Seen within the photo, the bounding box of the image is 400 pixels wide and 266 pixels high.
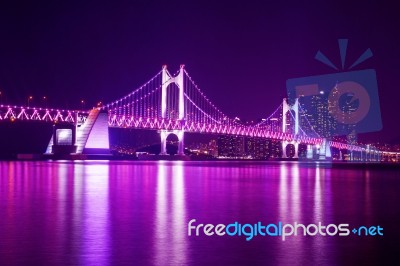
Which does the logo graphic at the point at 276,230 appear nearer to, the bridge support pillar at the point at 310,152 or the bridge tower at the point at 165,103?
the bridge tower at the point at 165,103

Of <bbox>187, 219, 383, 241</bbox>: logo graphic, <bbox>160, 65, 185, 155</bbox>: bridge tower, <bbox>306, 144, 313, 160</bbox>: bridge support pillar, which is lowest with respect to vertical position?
<bbox>187, 219, 383, 241</bbox>: logo graphic

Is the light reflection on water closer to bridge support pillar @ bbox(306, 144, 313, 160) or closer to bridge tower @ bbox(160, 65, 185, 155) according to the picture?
bridge tower @ bbox(160, 65, 185, 155)

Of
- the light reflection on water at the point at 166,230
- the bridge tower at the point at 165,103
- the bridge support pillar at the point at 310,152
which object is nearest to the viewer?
the light reflection on water at the point at 166,230

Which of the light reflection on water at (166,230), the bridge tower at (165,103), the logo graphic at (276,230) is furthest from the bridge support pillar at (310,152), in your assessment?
the logo graphic at (276,230)

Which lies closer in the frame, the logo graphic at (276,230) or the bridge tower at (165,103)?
the logo graphic at (276,230)

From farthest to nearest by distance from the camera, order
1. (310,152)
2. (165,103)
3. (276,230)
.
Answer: (310,152) < (165,103) < (276,230)

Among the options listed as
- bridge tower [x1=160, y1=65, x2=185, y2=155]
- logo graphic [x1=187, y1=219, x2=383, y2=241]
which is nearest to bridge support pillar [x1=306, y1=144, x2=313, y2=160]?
bridge tower [x1=160, y1=65, x2=185, y2=155]

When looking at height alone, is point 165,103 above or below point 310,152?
above

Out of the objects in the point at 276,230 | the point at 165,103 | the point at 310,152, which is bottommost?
the point at 276,230

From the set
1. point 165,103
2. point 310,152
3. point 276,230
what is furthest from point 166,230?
point 310,152

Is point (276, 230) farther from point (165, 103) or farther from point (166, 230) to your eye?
point (165, 103)

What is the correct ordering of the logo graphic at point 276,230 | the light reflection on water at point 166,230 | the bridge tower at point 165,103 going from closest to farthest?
the light reflection on water at point 166,230 < the logo graphic at point 276,230 < the bridge tower at point 165,103

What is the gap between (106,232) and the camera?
630 cm

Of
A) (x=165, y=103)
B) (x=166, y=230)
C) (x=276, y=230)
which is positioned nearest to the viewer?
(x=166, y=230)
